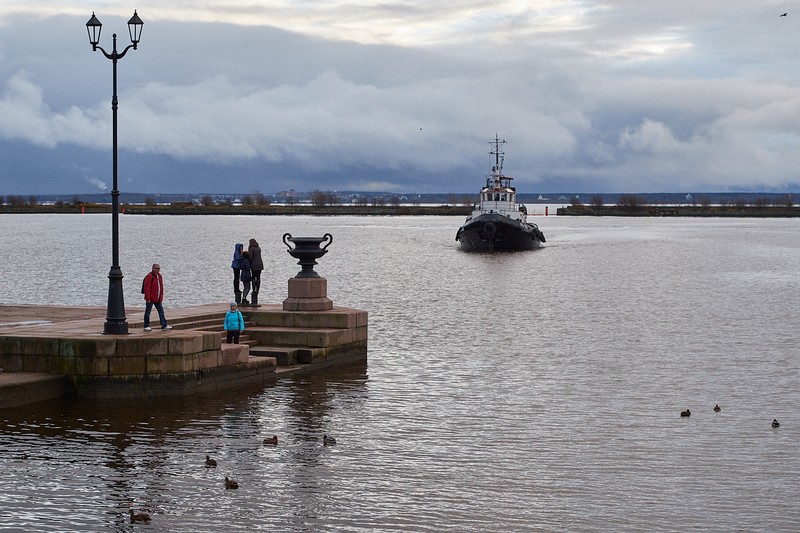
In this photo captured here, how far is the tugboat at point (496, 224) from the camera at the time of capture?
9562cm

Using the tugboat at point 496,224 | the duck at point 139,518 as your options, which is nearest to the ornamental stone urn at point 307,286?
the duck at point 139,518

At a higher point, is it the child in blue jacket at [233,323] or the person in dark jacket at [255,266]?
the person in dark jacket at [255,266]

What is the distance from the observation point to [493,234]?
3780 inches

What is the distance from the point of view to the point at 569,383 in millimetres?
24984

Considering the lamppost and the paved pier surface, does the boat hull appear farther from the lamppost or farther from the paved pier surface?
the lamppost

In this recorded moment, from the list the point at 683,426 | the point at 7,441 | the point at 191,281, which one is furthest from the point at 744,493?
Answer: the point at 191,281

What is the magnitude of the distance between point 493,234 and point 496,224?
944 mm

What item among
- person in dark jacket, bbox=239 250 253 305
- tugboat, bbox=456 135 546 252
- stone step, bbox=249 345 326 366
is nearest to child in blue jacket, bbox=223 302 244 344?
stone step, bbox=249 345 326 366

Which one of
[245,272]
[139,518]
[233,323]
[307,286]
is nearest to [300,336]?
[307,286]

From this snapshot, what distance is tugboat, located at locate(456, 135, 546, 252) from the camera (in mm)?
95625

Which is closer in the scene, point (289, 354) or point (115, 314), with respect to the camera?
A: point (115, 314)

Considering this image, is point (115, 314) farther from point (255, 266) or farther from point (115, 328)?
point (255, 266)

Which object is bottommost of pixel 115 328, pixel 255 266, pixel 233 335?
pixel 233 335

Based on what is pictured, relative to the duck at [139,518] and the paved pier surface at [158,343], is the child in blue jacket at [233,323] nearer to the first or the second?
the paved pier surface at [158,343]
